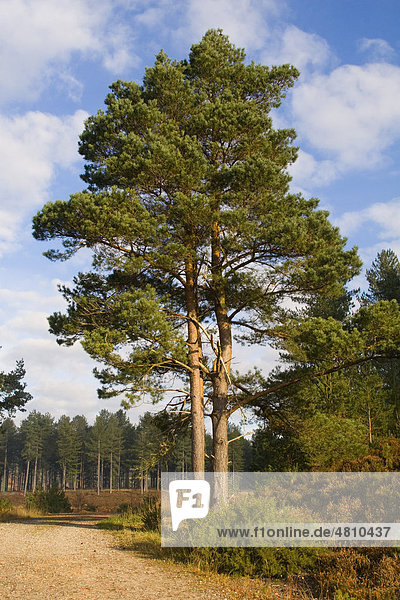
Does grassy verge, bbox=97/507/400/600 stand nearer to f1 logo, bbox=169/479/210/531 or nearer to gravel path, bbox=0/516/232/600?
gravel path, bbox=0/516/232/600

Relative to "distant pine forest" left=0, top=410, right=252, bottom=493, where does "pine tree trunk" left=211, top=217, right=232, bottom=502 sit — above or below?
above

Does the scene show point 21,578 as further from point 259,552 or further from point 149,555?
point 259,552

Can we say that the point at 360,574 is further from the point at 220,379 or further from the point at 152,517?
the point at 152,517

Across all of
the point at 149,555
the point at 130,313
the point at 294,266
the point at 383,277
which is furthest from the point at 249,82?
the point at 383,277

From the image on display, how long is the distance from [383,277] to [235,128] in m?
22.3

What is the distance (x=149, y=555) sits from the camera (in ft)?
28.7

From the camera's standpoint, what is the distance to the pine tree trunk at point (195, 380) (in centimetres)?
1123

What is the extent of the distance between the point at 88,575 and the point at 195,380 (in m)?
5.38

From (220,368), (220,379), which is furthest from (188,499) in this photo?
(220,368)

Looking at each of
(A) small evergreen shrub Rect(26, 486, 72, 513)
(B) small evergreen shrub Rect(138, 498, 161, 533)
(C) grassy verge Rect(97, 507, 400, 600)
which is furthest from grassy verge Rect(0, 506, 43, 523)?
(C) grassy verge Rect(97, 507, 400, 600)

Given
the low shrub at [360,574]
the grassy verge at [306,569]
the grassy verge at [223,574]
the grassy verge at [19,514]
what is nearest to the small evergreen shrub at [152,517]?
the grassy verge at [223,574]

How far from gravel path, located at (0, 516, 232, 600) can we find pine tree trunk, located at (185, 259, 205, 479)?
2.74m

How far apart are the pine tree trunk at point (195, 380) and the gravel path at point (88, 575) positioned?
2742 mm

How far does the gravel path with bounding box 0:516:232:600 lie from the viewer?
19.2 ft
